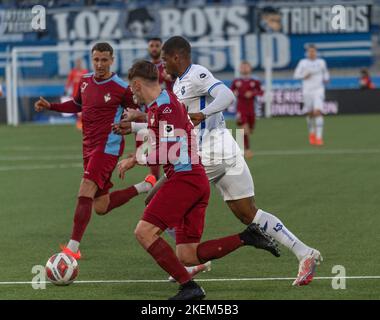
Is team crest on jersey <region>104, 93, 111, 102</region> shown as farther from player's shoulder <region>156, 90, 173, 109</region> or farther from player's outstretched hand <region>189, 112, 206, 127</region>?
player's shoulder <region>156, 90, 173, 109</region>

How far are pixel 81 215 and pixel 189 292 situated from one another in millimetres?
2750

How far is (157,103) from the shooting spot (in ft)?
29.0

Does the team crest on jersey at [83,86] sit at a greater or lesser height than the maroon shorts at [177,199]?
greater

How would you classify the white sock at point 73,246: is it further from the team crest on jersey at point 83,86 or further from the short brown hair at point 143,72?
the short brown hair at point 143,72

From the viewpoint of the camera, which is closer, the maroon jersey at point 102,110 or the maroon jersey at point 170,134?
the maroon jersey at point 170,134

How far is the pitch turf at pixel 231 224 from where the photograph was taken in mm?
9547

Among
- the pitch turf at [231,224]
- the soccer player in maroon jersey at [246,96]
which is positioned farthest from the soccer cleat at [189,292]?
the soccer player in maroon jersey at [246,96]

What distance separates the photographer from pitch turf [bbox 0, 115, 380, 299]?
31.3 feet

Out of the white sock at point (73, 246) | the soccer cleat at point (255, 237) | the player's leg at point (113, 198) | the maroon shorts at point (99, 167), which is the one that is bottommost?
the white sock at point (73, 246)

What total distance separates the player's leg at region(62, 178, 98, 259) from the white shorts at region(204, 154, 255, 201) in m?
1.63

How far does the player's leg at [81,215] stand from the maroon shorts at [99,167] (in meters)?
0.06
